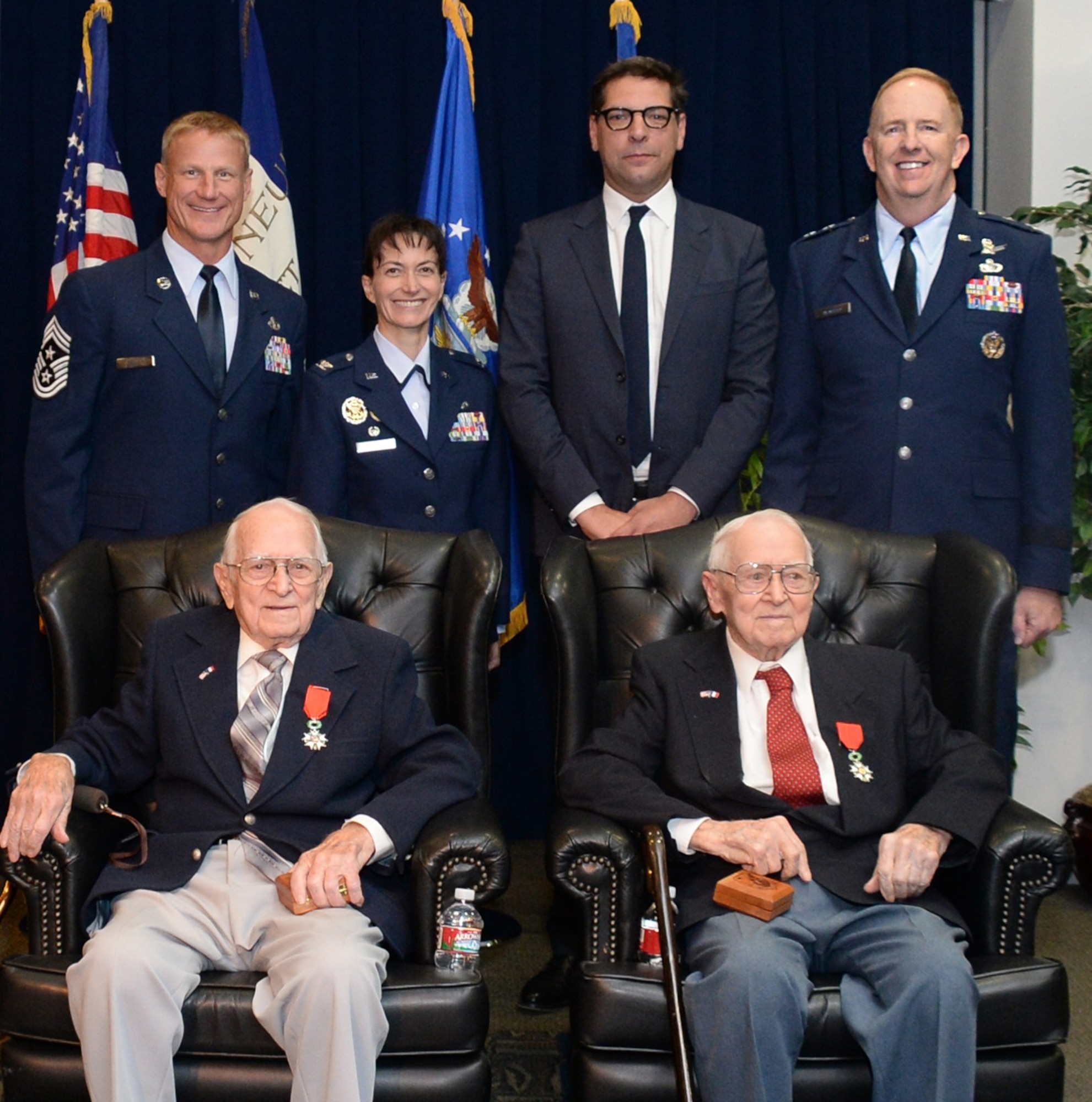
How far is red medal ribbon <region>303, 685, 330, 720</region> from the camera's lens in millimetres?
2537

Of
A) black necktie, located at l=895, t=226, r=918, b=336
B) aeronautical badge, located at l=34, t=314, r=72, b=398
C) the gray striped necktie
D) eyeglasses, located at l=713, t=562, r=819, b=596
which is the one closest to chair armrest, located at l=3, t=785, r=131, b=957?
the gray striped necktie

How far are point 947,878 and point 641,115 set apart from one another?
204cm

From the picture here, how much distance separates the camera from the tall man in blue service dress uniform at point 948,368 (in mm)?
3197

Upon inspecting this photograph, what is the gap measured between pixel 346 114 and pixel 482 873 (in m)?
2.87

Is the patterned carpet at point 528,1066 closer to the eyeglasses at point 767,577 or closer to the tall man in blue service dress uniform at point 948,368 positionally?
the eyeglasses at point 767,577

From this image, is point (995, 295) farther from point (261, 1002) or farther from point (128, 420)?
point (261, 1002)

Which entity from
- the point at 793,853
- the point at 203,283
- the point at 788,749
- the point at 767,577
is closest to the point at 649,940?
the point at 793,853

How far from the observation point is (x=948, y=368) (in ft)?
10.6

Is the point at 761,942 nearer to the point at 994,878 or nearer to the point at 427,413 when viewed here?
the point at 994,878

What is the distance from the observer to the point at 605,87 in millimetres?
3529

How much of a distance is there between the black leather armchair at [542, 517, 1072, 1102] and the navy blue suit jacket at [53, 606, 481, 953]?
28 centimetres

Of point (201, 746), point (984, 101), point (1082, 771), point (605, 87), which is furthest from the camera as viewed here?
point (984, 101)

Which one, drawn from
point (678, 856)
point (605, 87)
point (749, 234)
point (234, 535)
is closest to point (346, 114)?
point (605, 87)

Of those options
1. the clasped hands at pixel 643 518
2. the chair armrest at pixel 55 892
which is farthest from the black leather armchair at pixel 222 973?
the clasped hands at pixel 643 518
